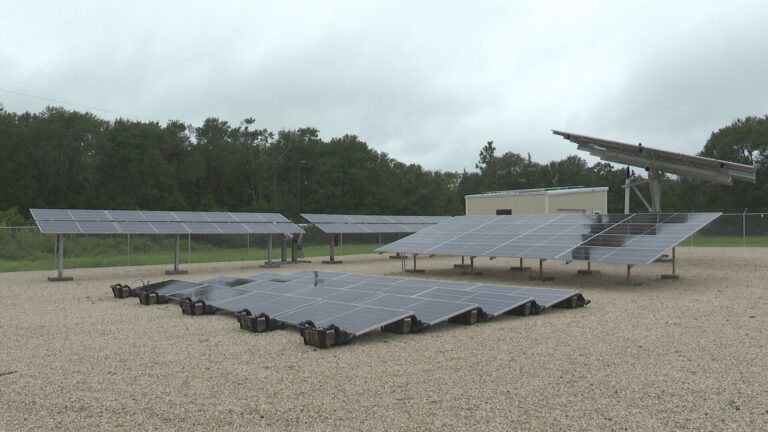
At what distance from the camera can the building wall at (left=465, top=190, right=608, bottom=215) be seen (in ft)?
125

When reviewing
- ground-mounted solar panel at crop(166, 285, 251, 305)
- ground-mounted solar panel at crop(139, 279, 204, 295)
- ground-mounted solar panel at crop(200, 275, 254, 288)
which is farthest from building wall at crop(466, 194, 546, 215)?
ground-mounted solar panel at crop(166, 285, 251, 305)

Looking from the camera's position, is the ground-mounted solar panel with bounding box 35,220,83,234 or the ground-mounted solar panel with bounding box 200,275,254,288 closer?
the ground-mounted solar panel with bounding box 200,275,254,288

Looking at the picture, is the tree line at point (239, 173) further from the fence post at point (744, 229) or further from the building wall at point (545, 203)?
the fence post at point (744, 229)

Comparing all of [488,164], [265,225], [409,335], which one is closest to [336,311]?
[409,335]

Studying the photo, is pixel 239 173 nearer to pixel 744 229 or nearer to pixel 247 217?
pixel 247 217

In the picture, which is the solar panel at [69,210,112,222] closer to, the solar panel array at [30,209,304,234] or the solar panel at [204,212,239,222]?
the solar panel array at [30,209,304,234]

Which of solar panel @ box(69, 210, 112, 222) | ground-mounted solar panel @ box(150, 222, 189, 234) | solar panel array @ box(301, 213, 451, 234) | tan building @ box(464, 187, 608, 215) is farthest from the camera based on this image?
tan building @ box(464, 187, 608, 215)

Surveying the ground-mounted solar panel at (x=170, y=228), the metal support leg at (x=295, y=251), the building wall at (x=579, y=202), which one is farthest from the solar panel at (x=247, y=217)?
the building wall at (x=579, y=202)

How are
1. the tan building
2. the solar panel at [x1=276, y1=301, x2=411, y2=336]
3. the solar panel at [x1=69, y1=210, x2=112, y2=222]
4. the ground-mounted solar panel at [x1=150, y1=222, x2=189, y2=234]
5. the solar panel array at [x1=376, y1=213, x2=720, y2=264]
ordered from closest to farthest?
the solar panel at [x1=276, y1=301, x2=411, y2=336]
the solar panel array at [x1=376, y1=213, x2=720, y2=264]
the solar panel at [x1=69, y1=210, x2=112, y2=222]
the ground-mounted solar panel at [x1=150, y1=222, x2=189, y2=234]
the tan building

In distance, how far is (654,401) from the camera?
5.93 m

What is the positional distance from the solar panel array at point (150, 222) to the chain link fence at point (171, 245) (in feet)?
6.89

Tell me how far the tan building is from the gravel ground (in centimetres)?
2551

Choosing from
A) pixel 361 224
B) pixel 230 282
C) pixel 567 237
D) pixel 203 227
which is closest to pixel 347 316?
pixel 230 282

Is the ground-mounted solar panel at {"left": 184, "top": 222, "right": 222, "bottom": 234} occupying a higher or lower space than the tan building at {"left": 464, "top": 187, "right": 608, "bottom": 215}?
lower
